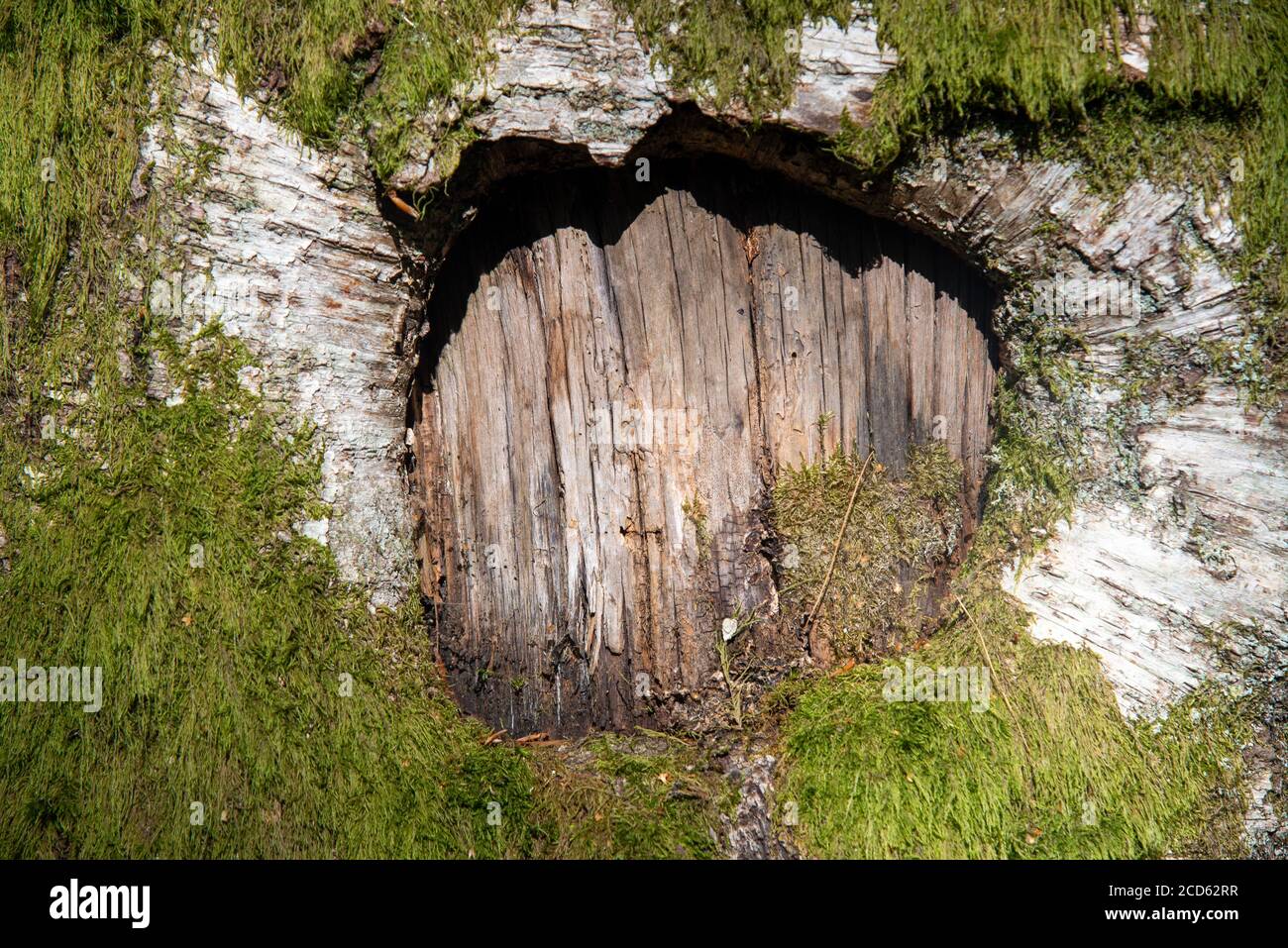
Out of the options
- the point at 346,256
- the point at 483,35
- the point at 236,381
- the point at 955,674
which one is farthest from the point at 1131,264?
the point at 236,381

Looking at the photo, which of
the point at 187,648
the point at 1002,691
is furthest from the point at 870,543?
the point at 187,648

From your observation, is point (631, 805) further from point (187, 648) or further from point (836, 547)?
point (187, 648)

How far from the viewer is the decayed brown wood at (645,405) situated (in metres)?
3.07

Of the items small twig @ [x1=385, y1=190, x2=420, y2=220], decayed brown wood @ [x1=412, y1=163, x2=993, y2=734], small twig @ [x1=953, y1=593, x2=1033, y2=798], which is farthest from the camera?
decayed brown wood @ [x1=412, y1=163, x2=993, y2=734]

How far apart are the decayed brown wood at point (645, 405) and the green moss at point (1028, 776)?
1.88 feet

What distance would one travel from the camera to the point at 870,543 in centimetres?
326

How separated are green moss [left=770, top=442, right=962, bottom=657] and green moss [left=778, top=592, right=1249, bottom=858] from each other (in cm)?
39

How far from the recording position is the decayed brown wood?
3066 mm

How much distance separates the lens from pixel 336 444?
2896mm

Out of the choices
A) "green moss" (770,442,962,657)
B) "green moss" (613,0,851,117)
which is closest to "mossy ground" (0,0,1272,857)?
"green moss" (613,0,851,117)

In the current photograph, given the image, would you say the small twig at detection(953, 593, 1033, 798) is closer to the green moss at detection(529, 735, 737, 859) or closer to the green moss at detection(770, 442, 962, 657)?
the green moss at detection(770, 442, 962, 657)

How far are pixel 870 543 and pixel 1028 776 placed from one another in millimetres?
1033

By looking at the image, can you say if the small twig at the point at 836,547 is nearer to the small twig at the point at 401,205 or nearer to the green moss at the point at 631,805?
the green moss at the point at 631,805

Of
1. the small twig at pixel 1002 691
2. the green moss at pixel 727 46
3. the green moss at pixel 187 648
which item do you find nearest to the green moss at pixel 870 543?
the small twig at pixel 1002 691
